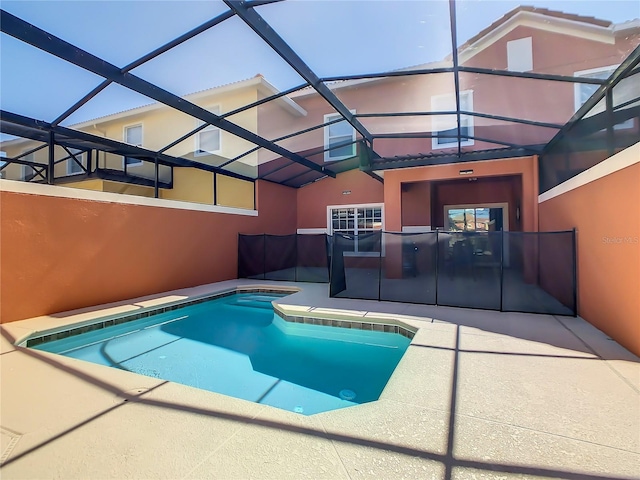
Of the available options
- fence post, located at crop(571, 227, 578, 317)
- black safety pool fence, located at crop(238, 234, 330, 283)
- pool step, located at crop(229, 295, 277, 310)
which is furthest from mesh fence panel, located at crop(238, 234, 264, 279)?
fence post, located at crop(571, 227, 578, 317)

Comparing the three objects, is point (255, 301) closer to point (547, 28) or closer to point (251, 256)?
point (251, 256)

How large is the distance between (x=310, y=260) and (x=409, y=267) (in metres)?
2.94

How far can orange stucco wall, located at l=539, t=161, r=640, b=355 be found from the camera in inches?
130

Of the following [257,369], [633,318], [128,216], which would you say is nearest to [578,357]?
[633,318]

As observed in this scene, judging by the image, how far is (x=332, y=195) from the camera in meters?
11.3

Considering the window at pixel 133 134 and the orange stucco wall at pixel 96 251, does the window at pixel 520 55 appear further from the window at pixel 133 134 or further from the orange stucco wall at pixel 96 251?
the window at pixel 133 134

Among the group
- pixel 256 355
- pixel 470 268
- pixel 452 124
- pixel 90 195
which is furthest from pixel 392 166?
pixel 90 195

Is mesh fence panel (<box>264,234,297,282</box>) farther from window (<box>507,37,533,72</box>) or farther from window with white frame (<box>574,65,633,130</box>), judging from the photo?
window with white frame (<box>574,65,633,130</box>)

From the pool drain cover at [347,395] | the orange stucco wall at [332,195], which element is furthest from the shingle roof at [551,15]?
the pool drain cover at [347,395]

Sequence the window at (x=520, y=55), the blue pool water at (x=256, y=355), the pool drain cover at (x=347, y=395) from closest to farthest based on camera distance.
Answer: the pool drain cover at (x=347, y=395)
the blue pool water at (x=256, y=355)
the window at (x=520, y=55)

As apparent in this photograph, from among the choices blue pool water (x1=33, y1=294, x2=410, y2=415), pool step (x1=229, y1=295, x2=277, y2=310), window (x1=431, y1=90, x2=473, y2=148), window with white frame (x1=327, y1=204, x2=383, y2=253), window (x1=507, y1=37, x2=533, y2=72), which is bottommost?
blue pool water (x1=33, y1=294, x2=410, y2=415)

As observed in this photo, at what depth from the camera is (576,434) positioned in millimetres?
2031

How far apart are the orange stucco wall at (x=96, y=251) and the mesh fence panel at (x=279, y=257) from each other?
1.16m

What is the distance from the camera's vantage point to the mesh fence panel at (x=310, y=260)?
29.6 feet
